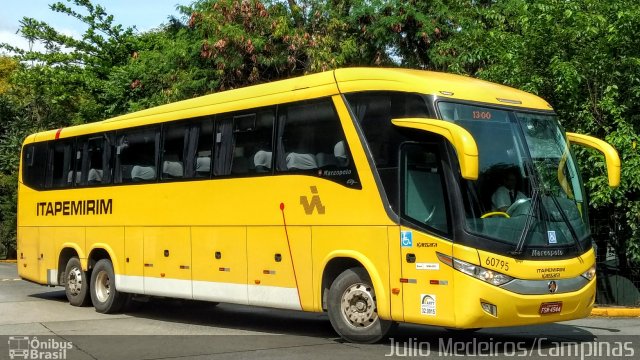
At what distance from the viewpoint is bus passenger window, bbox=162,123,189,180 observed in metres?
13.3

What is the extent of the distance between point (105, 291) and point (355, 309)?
6.64 meters

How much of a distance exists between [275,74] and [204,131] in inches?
403

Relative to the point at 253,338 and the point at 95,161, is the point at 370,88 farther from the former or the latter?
the point at 95,161

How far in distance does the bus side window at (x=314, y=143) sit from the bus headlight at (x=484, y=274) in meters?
1.89

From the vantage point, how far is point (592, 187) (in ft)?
46.8

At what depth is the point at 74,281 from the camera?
1590 cm

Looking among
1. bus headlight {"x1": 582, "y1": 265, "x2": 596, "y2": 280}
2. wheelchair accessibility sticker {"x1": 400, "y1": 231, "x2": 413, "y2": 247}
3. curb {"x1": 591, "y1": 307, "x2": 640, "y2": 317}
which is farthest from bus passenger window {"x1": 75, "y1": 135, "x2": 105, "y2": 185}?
curb {"x1": 591, "y1": 307, "x2": 640, "y2": 317}

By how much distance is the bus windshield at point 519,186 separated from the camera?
9.28m

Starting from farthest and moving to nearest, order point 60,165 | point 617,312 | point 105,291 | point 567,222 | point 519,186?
point 60,165 < point 105,291 < point 617,312 < point 567,222 < point 519,186

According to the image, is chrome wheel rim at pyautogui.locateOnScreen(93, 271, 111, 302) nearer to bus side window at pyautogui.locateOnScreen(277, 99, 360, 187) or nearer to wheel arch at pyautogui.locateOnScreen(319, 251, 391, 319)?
bus side window at pyautogui.locateOnScreen(277, 99, 360, 187)

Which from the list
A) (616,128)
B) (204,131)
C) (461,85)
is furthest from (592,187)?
(204,131)

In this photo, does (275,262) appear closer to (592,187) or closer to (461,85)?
(461,85)

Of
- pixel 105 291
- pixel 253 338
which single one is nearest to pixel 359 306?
pixel 253 338

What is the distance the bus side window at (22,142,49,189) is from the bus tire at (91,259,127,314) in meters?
3.01
